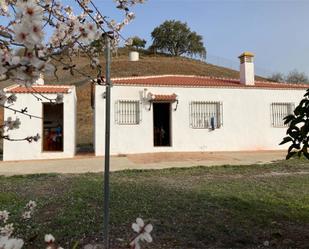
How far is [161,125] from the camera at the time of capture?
2016cm

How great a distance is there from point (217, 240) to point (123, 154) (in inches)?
492

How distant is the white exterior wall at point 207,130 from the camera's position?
55.9ft

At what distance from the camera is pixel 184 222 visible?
5258 millimetres

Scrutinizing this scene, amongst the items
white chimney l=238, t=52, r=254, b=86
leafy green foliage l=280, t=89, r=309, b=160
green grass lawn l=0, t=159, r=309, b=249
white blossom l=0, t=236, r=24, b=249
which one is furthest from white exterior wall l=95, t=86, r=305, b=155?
white blossom l=0, t=236, r=24, b=249

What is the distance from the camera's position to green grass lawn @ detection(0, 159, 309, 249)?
4691 millimetres

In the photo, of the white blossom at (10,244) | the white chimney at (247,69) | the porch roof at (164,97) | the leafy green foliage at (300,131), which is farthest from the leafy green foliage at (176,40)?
the white blossom at (10,244)

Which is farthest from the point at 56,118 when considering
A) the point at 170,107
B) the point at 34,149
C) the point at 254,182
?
the point at 254,182

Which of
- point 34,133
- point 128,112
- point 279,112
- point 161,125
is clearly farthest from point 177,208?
→ point 279,112

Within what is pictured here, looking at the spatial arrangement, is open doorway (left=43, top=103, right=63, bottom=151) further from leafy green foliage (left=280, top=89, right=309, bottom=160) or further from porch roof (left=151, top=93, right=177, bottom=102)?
leafy green foliage (left=280, top=89, right=309, bottom=160)

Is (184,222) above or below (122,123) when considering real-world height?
below

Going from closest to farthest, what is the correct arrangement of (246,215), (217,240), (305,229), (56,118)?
1. (217,240)
2. (305,229)
3. (246,215)
4. (56,118)

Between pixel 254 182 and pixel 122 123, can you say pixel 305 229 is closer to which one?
pixel 254 182

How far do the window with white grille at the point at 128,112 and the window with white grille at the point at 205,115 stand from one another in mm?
2478

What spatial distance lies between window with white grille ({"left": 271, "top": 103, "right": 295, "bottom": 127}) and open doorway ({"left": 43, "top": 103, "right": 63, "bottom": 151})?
9886 mm
